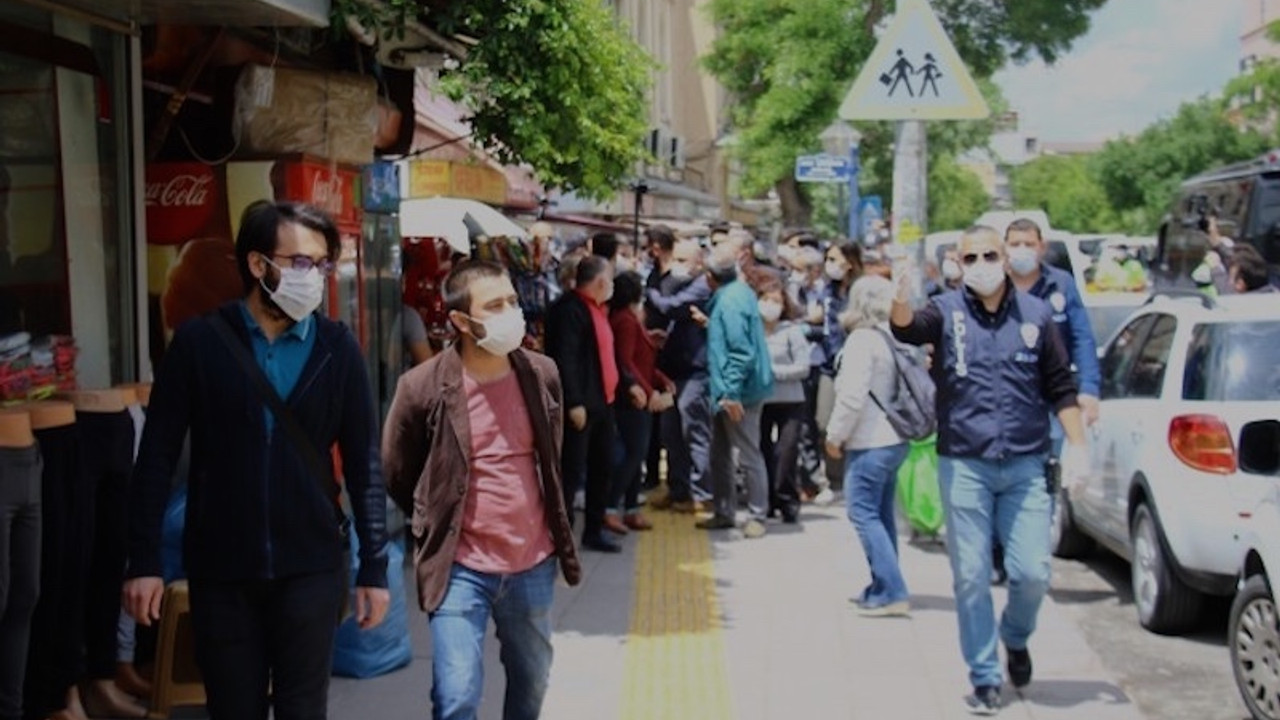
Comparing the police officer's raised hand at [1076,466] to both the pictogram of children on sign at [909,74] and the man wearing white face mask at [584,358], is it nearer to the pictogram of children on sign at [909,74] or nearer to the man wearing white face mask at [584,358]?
the pictogram of children on sign at [909,74]

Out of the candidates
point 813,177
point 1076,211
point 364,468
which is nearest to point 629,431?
point 364,468

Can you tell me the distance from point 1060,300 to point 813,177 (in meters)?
12.6

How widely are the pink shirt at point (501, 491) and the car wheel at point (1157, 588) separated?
4179 mm

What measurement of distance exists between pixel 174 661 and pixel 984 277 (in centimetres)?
349

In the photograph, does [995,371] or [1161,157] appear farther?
[1161,157]

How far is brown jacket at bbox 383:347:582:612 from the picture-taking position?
16.0 feet

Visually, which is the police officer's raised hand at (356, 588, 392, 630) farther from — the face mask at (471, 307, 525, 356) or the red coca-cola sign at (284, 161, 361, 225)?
the red coca-cola sign at (284, 161, 361, 225)

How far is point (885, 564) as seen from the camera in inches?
326

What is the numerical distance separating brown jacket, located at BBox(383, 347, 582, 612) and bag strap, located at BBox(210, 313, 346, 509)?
625 millimetres

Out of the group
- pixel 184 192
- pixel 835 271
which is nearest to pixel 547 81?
pixel 184 192

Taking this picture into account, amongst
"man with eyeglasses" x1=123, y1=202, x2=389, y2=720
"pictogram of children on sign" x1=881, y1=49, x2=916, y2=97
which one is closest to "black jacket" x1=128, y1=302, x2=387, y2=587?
"man with eyeglasses" x1=123, y1=202, x2=389, y2=720

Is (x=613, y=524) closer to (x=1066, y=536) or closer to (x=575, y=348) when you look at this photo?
(x=575, y=348)

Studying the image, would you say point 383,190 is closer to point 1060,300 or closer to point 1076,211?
point 1060,300

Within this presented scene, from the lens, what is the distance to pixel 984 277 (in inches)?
253
